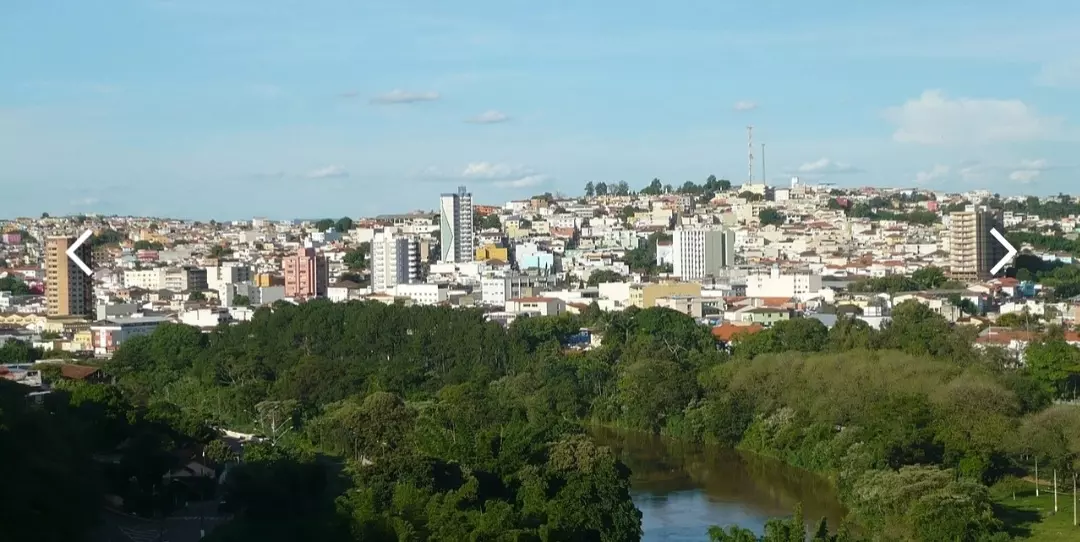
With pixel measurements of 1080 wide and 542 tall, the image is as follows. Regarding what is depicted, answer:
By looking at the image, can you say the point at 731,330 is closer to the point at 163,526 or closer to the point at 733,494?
the point at 733,494

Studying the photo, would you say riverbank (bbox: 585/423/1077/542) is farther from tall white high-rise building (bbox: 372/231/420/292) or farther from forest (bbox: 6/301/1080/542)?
tall white high-rise building (bbox: 372/231/420/292)

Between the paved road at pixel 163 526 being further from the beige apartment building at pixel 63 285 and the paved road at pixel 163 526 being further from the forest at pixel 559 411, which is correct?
the beige apartment building at pixel 63 285

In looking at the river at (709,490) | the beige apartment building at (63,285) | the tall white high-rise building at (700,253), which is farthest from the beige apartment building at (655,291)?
the river at (709,490)

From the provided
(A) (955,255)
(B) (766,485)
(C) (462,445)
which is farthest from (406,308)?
(A) (955,255)

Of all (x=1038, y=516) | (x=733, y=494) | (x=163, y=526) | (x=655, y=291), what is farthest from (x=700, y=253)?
(x=163, y=526)

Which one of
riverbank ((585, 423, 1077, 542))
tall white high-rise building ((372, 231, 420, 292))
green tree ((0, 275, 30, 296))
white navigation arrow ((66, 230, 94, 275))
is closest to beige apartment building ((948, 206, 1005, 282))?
tall white high-rise building ((372, 231, 420, 292))
